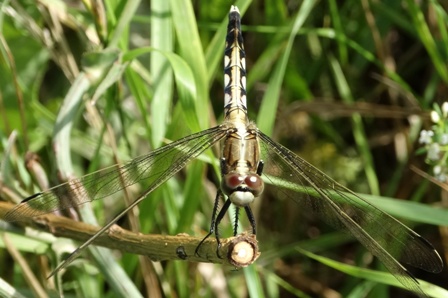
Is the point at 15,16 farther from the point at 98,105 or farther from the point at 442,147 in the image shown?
the point at 442,147

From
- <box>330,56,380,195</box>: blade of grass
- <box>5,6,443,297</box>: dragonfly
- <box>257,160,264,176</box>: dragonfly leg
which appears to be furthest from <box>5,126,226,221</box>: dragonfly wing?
<box>330,56,380,195</box>: blade of grass

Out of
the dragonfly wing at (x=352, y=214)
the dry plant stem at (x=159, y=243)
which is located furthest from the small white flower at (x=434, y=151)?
the dry plant stem at (x=159, y=243)

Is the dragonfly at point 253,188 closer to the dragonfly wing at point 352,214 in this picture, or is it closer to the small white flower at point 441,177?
the dragonfly wing at point 352,214

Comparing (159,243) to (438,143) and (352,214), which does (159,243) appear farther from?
(438,143)

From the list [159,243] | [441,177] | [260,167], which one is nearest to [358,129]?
[441,177]

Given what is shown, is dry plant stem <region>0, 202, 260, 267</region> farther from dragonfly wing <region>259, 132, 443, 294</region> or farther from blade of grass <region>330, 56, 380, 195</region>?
blade of grass <region>330, 56, 380, 195</region>
